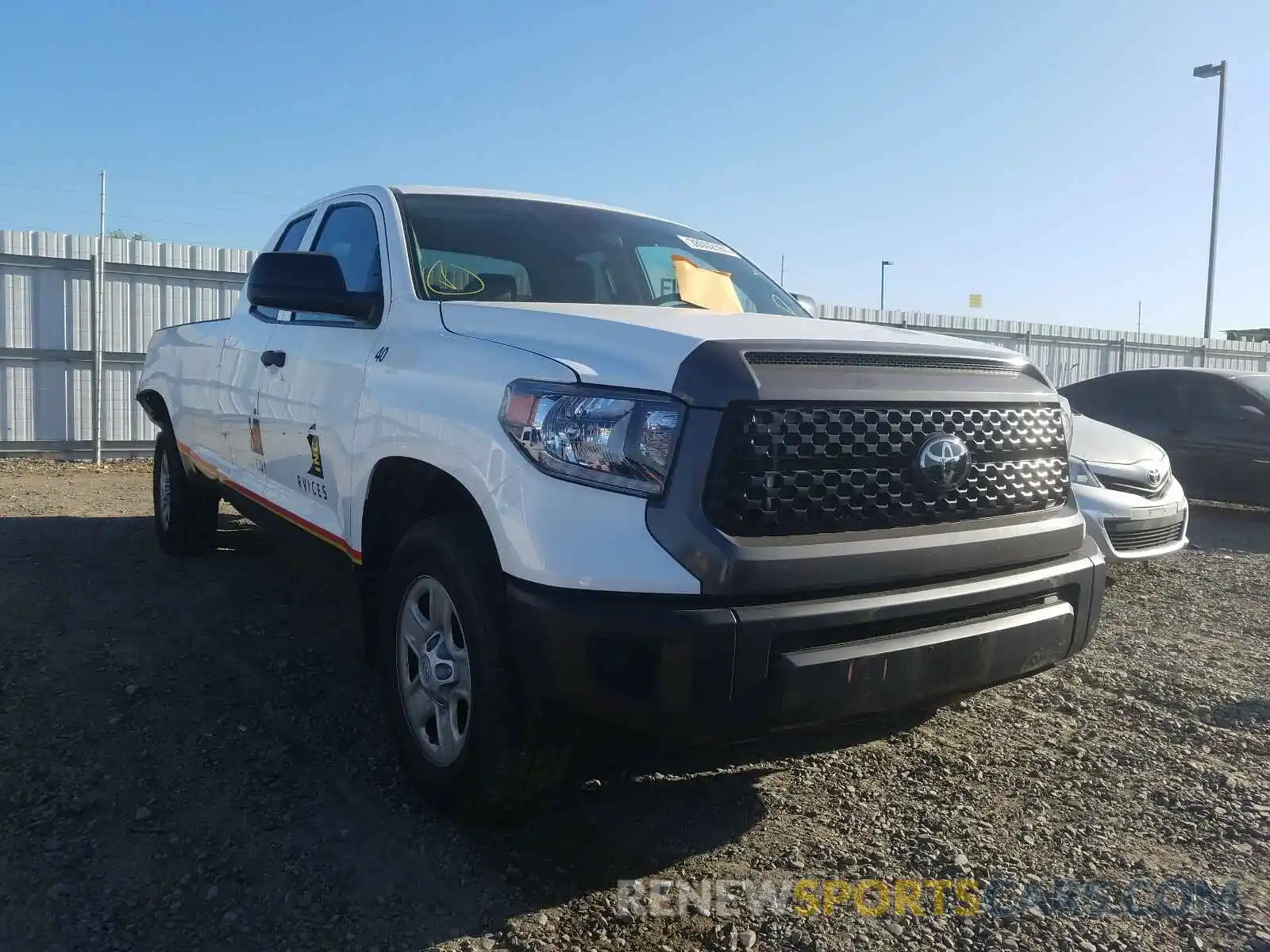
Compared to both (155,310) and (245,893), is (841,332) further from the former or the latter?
(155,310)

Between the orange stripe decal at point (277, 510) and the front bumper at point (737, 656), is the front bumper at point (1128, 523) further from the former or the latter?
the orange stripe decal at point (277, 510)

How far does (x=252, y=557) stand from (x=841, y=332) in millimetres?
4601

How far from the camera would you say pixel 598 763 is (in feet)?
8.79

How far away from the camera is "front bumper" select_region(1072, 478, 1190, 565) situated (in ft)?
18.8

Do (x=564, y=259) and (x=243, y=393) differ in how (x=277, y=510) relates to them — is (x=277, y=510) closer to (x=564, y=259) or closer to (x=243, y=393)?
(x=243, y=393)

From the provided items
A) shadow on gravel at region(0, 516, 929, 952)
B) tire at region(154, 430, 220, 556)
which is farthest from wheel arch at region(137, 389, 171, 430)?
shadow on gravel at region(0, 516, 929, 952)

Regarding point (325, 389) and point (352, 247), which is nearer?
point (325, 389)

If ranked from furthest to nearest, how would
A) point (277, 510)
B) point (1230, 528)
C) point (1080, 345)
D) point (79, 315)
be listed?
point (1080, 345) → point (79, 315) → point (1230, 528) → point (277, 510)

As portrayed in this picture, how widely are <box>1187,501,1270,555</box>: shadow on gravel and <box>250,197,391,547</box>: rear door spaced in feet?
21.6

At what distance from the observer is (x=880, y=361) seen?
104 inches

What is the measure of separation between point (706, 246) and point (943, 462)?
210 centimetres

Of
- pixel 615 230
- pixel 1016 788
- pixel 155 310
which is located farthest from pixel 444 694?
pixel 155 310

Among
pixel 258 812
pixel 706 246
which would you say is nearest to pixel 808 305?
pixel 706 246

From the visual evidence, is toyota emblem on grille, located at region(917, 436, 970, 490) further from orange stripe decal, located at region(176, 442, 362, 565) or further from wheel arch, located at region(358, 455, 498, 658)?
orange stripe decal, located at region(176, 442, 362, 565)
